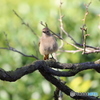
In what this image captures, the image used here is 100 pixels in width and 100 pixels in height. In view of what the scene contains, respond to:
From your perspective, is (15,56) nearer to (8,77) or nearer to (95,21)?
(95,21)

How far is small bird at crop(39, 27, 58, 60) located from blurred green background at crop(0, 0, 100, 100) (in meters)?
0.08

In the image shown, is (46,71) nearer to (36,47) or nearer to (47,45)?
(47,45)

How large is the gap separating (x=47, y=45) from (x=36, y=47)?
0.74 m

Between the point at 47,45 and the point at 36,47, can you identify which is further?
the point at 36,47

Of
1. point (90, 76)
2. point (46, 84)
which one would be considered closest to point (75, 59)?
point (90, 76)

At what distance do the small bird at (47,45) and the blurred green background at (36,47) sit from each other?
0.08 m

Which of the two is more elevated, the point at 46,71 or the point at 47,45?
the point at 47,45

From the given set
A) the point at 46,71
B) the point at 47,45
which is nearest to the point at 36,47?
the point at 47,45

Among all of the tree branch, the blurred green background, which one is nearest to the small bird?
the blurred green background

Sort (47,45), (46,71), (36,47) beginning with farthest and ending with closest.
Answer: (36,47) < (47,45) < (46,71)

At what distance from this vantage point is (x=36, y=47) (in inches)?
177

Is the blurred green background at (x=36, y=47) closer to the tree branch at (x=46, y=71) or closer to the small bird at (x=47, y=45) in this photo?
the small bird at (x=47, y=45)

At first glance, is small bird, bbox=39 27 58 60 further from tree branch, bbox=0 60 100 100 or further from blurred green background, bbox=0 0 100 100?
tree branch, bbox=0 60 100 100

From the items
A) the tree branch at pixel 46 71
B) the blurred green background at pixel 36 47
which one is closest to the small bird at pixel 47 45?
the blurred green background at pixel 36 47
